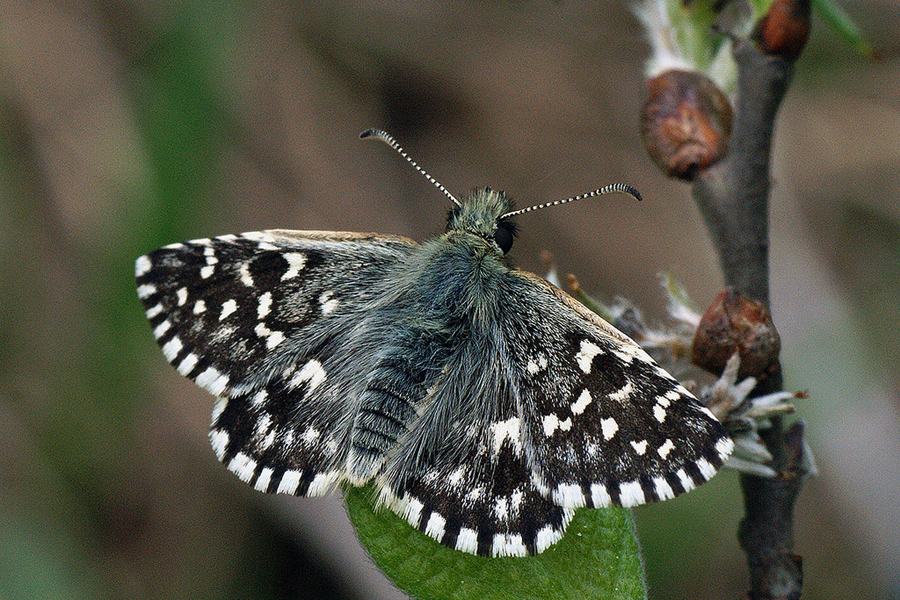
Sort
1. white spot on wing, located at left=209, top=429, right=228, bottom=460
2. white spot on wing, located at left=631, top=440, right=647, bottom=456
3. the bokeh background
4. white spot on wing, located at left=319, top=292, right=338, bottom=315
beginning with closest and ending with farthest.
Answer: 1. white spot on wing, located at left=631, top=440, right=647, bottom=456
2. white spot on wing, located at left=209, top=429, right=228, bottom=460
3. white spot on wing, located at left=319, top=292, right=338, bottom=315
4. the bokeh background

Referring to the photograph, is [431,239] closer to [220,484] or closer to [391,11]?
[220,484]

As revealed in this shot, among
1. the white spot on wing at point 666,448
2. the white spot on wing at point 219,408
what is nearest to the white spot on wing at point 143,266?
the white spot on wing at point 219,408

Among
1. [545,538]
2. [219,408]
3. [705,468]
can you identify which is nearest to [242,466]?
[219,408]

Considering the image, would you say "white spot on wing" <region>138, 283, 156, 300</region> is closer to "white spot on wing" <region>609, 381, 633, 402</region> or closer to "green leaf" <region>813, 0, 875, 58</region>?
"white spot on wing" <region>609, 381, 633, 402</region>

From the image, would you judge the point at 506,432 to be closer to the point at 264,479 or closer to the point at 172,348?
the point at 264,479

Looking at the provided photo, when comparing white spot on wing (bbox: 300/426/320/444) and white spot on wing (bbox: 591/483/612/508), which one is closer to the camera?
white spot on wing (bbox: 591/483/612/508)

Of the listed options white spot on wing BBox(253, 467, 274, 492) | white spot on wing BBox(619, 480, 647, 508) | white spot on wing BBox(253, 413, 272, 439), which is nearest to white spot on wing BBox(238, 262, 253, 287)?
white spot on wing BBox(253, 413, 272, 439)
